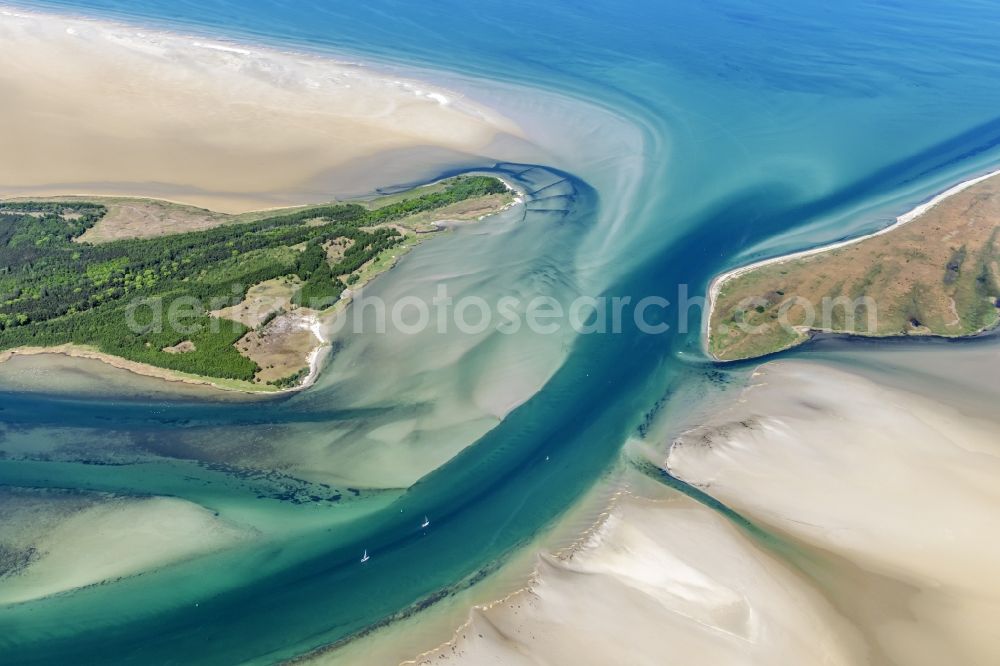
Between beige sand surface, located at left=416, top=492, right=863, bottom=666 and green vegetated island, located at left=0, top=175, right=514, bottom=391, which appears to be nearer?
beige sand surface, located at left=416, top=492, right=863, bottom=666

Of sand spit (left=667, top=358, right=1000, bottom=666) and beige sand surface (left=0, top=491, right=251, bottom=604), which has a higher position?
sand spit (left=667, top=358, right=1000, bottom=666)

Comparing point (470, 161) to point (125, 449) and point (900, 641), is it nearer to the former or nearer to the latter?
point (125, 449)

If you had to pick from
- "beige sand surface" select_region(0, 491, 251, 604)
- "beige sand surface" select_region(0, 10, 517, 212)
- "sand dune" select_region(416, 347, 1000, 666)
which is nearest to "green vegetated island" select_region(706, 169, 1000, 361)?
"sand dune" select_region(416, 347, 1000, 666)

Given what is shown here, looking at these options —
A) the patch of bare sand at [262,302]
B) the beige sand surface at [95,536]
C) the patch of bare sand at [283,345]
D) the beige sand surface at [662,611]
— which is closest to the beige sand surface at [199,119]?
the patch of bare sand at [262,302]

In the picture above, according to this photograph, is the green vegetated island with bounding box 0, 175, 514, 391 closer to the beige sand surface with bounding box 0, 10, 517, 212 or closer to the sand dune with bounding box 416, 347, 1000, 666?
the beige sand surface with bounding box 0, 10, 517, 212

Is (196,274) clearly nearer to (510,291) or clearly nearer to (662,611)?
(510,291)
